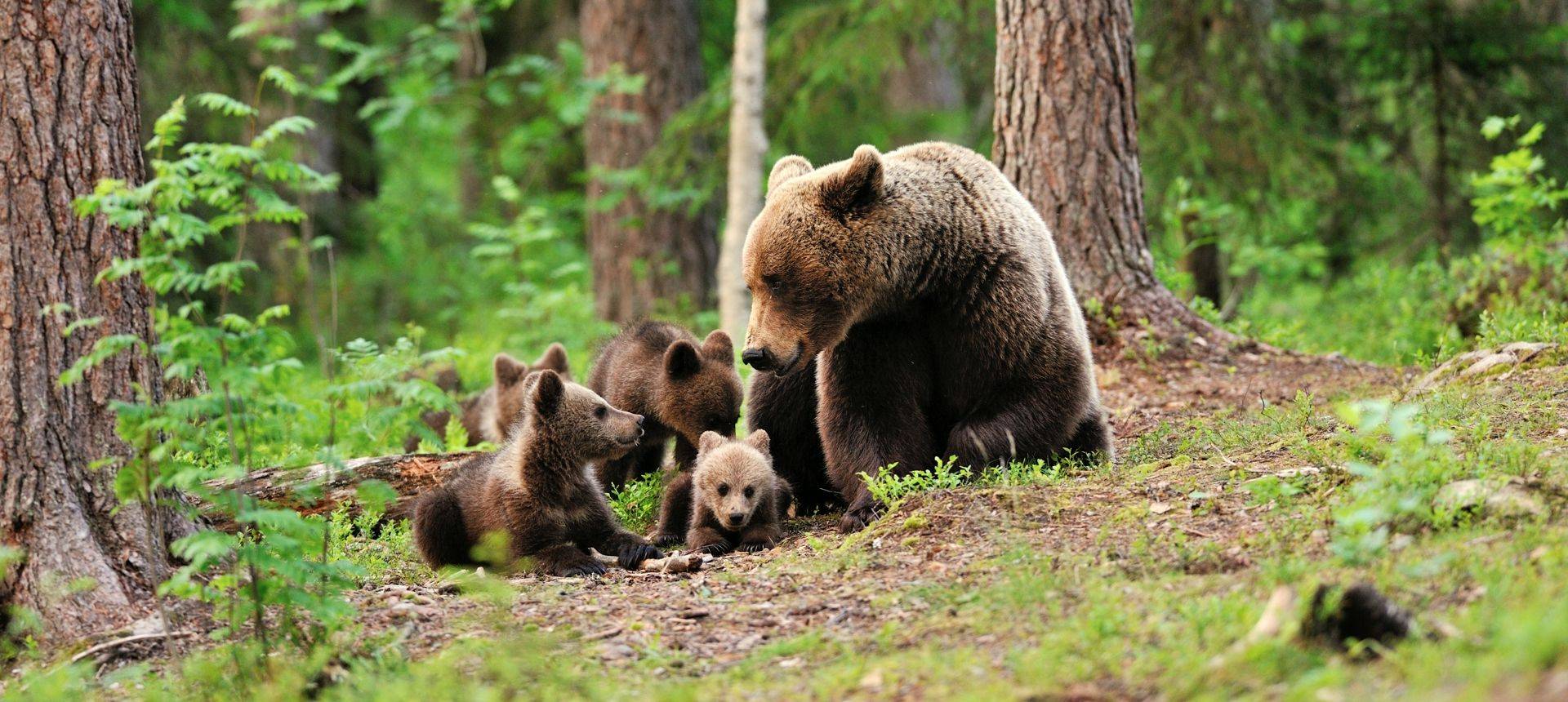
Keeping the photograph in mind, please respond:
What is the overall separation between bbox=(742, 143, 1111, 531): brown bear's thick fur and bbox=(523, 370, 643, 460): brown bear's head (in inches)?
37.9

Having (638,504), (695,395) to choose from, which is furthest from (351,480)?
(695,395)

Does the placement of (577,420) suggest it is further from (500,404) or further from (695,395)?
(500,404)

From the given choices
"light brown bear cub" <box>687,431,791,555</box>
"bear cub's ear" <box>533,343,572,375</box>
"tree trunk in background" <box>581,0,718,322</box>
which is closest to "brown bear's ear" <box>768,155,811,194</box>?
"light brown bear cub" <box>687,431,791,555</box>

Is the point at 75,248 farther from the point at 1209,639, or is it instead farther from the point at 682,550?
the point at 1209,639

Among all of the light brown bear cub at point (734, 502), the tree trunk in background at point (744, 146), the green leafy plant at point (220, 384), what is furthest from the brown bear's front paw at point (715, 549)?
the tree trunk in background at point (744, 146)

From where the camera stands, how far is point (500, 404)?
31.9ft

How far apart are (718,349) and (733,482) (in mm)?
1972

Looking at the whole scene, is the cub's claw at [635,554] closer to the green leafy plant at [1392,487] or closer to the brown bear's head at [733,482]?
the brown bear's head at [733,482]

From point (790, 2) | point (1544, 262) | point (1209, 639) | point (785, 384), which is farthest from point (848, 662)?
point (790, 2)

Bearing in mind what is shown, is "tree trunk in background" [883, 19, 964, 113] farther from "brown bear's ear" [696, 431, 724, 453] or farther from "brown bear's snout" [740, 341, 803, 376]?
"brown bear's snout" [740, 341, 803, 376]

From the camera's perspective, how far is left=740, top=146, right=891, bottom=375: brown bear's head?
6.26 meters

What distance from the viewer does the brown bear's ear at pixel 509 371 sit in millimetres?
9750

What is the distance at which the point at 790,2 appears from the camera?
1873cm

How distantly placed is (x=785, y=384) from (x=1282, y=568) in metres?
3.57
